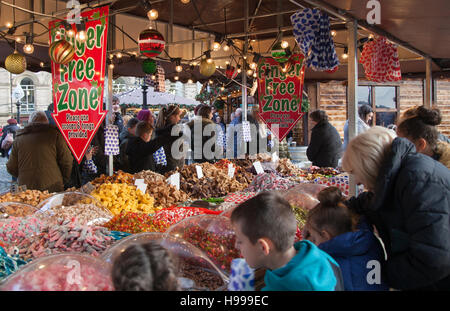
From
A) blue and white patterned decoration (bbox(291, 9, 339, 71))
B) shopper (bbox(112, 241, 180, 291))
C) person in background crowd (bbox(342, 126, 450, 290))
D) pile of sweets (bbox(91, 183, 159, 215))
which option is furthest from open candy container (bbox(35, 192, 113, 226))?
blue and white patterned decoration (bbox(291, 9, 339, 71))

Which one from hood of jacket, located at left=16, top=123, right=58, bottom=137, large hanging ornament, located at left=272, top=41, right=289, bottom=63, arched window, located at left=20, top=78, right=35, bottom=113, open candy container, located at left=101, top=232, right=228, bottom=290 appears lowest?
open candy container, located at left=101, top=232, right=228, bottom=290

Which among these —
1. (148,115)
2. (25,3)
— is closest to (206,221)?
(148,115)

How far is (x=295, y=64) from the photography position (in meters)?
6.04

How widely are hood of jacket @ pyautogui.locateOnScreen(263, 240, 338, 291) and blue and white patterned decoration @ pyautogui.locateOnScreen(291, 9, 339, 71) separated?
9.84 ft

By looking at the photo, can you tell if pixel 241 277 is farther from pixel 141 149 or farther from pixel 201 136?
pixel 201 136

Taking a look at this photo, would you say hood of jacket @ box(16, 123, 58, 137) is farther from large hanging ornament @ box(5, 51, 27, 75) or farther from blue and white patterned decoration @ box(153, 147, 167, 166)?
blue and white patterned decoration @ box(153, 147, 167, 166)

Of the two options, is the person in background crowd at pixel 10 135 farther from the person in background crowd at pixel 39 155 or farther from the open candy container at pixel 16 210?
Result: the open candy container at pixel 16 210

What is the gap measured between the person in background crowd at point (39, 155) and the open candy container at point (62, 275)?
3354mm

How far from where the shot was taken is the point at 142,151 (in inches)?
215

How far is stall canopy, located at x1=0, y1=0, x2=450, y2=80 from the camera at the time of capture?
3693mm

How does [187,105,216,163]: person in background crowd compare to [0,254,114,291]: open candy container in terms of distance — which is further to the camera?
[187,105,216,163]: person in background crowd
